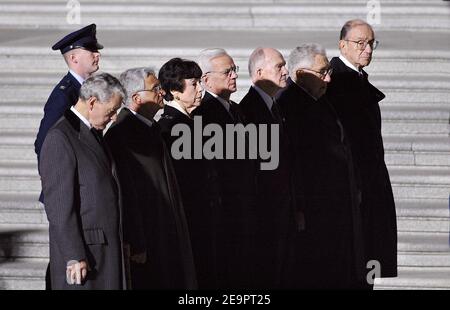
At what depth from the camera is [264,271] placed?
331 inches

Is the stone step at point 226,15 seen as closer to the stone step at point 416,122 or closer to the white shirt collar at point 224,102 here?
the stone step at point 416,122

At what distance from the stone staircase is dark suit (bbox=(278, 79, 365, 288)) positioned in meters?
0.72

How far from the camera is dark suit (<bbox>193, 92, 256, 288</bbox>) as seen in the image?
8070 millimetres

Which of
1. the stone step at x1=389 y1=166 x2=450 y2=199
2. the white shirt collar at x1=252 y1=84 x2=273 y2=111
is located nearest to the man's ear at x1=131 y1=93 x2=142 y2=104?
the white shirt collar at x1=252 y1=84 x2=273 y2=111

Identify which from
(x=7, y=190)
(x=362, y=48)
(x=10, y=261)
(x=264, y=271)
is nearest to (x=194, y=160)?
(x=264, y=271)

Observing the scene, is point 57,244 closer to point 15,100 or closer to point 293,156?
point 293,156

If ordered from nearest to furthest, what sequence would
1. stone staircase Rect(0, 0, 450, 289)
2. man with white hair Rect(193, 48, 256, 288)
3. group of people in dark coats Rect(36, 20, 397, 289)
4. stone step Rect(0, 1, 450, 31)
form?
group of people in dark coats Rect(36, 20, 397, 289) < man with white hair Rect(193, 48, 256, 288) < stone staircase Rect(0, 0, 450, 289) < stone step Rect(0, 1, 450, 31)

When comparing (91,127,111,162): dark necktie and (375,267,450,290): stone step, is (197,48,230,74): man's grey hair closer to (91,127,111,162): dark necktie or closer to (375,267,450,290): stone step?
(91,127,111,162): dark necktie

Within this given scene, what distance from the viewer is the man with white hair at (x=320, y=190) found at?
27.9 feet

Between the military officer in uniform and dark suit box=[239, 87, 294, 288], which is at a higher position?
the military officer in uniform

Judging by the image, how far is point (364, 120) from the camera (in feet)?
28.8
